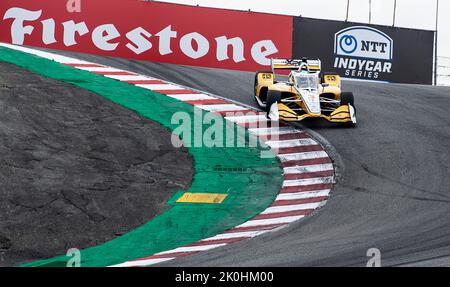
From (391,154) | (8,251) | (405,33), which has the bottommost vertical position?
(8,251)

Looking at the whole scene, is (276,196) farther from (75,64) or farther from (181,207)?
(75,64)

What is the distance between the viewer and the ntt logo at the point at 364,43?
83.4 ft

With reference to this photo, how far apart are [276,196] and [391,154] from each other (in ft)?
10.5

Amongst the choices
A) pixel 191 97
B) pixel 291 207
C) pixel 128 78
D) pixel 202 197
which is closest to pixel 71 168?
pixel 202 197

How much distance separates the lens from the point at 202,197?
1358 centimetres

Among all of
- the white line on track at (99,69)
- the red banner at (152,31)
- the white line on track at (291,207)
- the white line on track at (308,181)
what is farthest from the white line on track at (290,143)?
the red banner at (152,31)

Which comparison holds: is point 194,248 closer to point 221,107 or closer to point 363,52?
point 221,107

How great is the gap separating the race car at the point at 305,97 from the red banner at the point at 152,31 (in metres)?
4.87

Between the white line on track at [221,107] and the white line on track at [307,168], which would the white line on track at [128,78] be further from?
the white line on track at [307,168]

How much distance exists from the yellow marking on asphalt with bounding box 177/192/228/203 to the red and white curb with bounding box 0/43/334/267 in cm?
85

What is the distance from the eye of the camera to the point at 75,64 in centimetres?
2000

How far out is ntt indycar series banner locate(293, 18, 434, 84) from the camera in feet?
82.2

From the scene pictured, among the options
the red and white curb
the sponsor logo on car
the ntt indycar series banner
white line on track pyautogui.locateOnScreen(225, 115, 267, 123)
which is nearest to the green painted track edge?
the red and white curb
